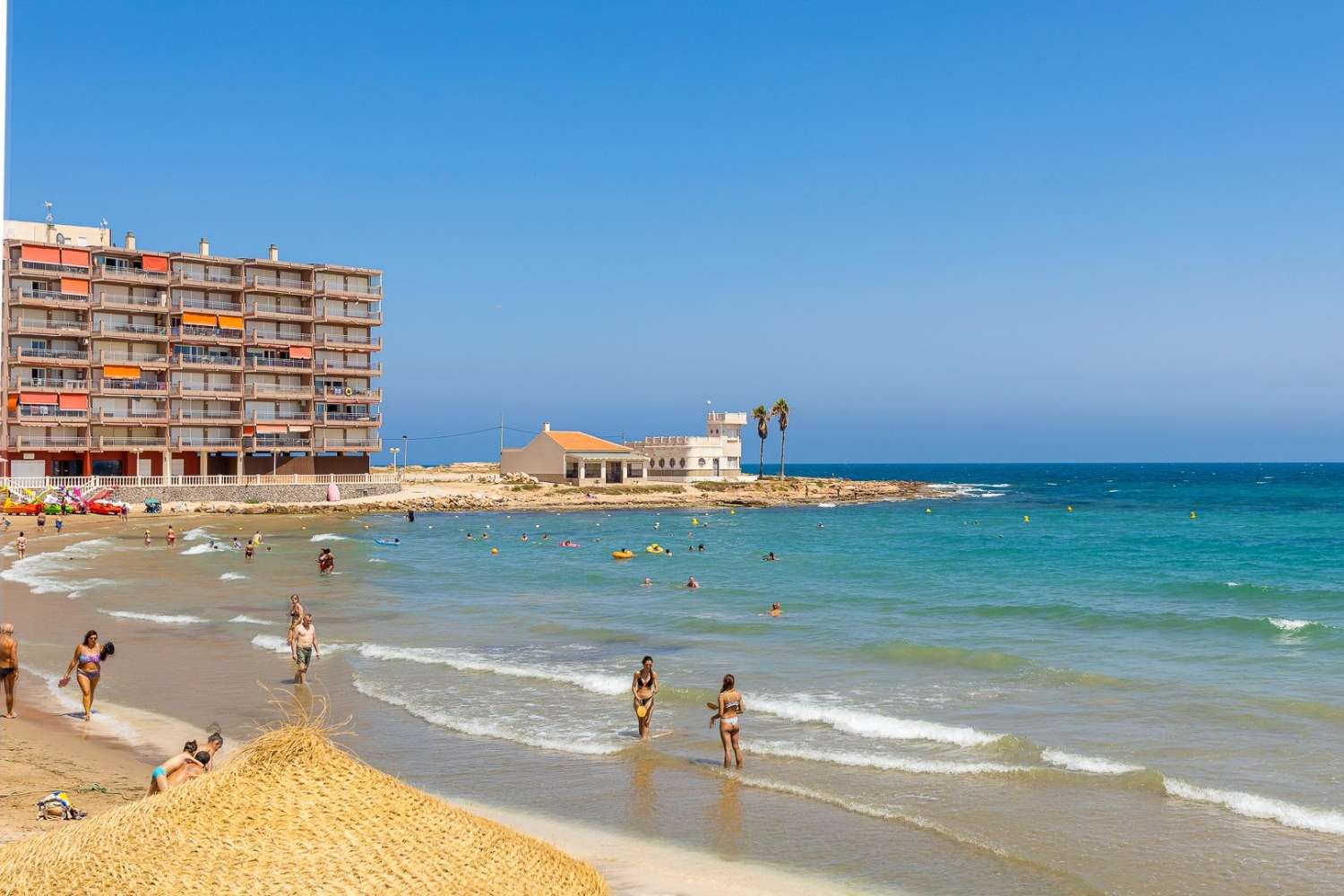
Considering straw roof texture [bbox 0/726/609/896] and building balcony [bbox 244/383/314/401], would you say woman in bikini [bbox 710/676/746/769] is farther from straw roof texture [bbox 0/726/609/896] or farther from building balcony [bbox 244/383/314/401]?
building balcony [bbox 244/383/314/401]

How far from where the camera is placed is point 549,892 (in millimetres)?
6094

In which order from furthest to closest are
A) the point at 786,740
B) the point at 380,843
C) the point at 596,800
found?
Answer: the point at 786,740 → the point at 596,800 → the point at 380,843

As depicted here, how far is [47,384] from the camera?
70.4 meters

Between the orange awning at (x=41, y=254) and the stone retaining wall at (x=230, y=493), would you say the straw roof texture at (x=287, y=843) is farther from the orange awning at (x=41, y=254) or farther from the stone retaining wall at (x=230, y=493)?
the orange awning at (x=41, y=254)

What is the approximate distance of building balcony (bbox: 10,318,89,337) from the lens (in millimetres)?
69438

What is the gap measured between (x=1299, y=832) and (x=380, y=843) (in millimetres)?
12193

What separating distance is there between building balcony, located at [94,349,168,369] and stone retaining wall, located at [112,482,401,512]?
8363 mm

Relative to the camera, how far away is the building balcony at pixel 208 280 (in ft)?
248

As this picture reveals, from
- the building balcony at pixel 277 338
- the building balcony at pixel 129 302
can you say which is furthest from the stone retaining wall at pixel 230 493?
the building balcony at pixel 129 302

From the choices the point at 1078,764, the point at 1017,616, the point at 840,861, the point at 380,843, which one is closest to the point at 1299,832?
the point at 1078,764

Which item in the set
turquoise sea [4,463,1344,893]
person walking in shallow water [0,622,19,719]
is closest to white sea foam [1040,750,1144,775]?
turquoise sea [4,463,1344,893]

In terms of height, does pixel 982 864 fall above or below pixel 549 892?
below

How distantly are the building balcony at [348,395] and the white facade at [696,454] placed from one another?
3099cm

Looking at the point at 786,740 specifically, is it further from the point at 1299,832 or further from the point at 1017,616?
the point at 1017,616
